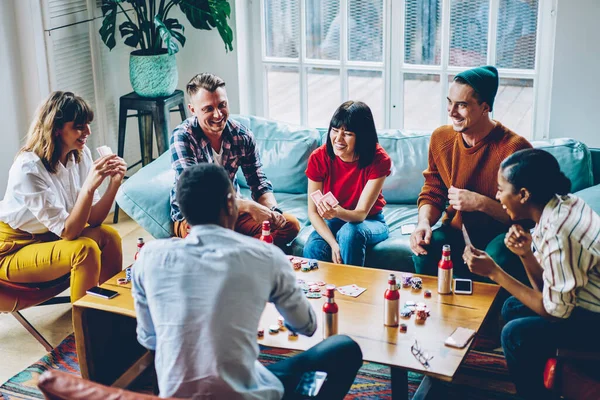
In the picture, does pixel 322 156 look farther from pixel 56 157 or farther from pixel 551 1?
pixel 551 1

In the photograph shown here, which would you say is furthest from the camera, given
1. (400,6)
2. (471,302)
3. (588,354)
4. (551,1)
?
(400,6)

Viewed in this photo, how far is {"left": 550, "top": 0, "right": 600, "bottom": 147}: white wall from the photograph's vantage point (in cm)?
387

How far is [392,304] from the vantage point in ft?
8.56

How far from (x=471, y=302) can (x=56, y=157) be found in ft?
6.03

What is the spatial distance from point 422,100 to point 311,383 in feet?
8.59

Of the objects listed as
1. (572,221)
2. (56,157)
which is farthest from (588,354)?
(56,157)

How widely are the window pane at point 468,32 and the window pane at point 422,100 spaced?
186 mm

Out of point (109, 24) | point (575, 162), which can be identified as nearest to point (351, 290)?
point (575, 162)

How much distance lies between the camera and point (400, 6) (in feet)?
14.3

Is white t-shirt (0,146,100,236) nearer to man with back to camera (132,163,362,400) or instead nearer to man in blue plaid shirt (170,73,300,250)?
man in blue plaid shirt (170,73,300,250)

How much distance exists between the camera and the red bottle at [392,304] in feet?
8.50

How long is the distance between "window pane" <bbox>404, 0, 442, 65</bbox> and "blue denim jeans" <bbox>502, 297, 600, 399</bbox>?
2.12 meters

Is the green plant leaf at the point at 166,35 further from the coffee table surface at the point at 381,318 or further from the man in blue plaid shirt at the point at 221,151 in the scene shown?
the coffee table surface at the point at 381,318

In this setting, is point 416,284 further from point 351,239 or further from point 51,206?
point 51,206
